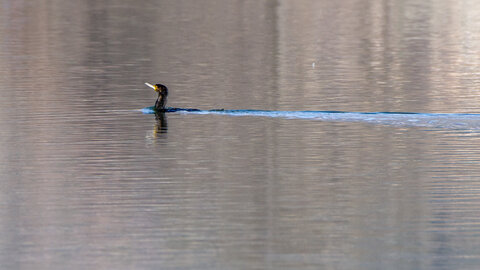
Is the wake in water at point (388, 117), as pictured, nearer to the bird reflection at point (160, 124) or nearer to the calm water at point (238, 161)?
the calm water at point (238, 161)

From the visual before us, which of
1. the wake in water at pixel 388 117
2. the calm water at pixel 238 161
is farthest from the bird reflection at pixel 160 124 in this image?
the wake in water at pixel 388 117

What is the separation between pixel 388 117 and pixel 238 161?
617cm

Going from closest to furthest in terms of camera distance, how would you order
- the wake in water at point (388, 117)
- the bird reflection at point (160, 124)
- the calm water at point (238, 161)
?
the calm water at point (238, 161) < the bird reflection at point (160, 124) < the wake in water at point (388, 117)

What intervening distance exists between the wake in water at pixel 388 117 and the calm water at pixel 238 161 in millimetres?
117

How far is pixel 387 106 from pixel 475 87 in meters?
5.44

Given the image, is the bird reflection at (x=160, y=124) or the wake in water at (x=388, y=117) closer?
the bird reflection at (x=160, y=124)

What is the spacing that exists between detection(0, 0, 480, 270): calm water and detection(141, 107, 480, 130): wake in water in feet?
0.38

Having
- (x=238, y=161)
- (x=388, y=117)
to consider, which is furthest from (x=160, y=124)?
(x=238, y=161)

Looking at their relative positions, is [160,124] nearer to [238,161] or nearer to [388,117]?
[388,117]

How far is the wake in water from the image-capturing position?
23234 millimetres

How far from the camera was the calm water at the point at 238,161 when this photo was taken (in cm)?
1331

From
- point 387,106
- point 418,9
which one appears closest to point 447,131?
point 387,106

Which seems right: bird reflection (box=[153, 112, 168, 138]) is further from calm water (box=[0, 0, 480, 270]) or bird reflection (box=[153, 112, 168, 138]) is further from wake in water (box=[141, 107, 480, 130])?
wake in water (box=[141, 107, 480, 130])

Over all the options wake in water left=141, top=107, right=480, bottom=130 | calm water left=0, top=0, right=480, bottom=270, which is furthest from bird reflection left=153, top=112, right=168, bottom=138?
wake in water left=141, top=107, right=480, bottom=130
